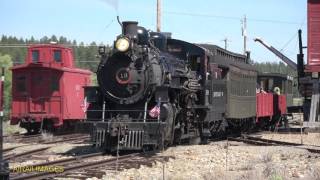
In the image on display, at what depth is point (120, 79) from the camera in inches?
607

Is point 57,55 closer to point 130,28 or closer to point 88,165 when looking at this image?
point 130,28

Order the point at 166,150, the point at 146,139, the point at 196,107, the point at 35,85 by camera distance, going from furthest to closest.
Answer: the point at 35,85 < the point at 196,107 < the point at 166,150 < the point at 146,139

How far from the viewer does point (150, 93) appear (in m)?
15.2

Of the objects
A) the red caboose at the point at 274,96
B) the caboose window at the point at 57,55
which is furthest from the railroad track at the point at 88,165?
the red caboose at the point at 274,96

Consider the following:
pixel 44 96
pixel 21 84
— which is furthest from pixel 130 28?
pixel 21 84

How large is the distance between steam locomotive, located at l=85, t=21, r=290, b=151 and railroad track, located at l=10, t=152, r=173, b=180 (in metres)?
0.63

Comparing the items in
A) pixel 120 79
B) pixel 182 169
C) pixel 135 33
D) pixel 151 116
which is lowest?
pixel 182 169

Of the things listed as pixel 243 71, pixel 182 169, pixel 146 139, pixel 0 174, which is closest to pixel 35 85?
pixel 243 71

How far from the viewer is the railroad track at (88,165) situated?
10.7 meters

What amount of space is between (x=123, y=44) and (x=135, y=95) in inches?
54.5

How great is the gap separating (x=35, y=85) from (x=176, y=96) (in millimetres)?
11733

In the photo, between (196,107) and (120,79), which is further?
(196,107)

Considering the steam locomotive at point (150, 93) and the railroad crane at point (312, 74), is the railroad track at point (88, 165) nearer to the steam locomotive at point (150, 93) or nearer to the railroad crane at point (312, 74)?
the steam locomotive at point (150, 93)

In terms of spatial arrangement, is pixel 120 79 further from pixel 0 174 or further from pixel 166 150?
pixel 0 174
